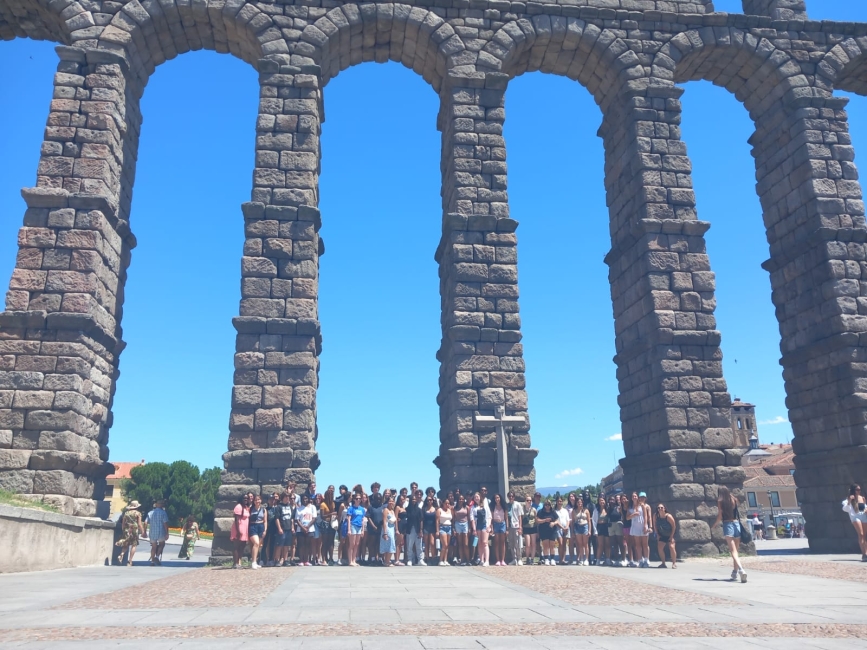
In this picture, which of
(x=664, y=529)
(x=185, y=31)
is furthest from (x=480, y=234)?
(x=185, y=31)

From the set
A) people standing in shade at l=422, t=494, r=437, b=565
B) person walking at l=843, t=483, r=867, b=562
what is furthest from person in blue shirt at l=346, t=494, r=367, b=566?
person walking at l=843, t=483, r=867, b=562

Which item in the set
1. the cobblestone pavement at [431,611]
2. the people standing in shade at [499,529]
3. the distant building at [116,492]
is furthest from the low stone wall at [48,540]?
the distant building at [116,492]

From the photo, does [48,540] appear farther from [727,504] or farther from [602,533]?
[727,504]

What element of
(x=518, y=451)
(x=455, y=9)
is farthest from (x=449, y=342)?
(x=455, y=9)

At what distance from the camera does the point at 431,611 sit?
6426mm

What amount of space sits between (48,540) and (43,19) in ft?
43.9

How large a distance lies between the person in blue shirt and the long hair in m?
6.50

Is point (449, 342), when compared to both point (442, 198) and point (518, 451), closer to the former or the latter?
point (518, 451)

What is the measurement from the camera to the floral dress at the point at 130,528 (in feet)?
46.7

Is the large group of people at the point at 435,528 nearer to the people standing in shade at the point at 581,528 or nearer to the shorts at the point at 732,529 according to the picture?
the people standing in shade at the point at 581,528

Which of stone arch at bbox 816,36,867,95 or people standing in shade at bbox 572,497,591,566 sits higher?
stone arch at bbox 816,36,867,95

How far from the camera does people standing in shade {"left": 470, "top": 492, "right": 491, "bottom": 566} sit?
12852 millimetres

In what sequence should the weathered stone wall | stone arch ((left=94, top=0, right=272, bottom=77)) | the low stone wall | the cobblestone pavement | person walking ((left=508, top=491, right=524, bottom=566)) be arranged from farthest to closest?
stone arch ((left=94, top=0, right=272, bottom=77)) < the weathered stone wall < person walking ((left=508, top=491, right=524, bottom=566)) < the low stone wall < the cobblestone pavement

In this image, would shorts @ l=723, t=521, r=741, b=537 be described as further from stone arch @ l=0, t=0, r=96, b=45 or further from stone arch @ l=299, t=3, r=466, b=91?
stone arch @ l=0, t=0, r=96, b=45
